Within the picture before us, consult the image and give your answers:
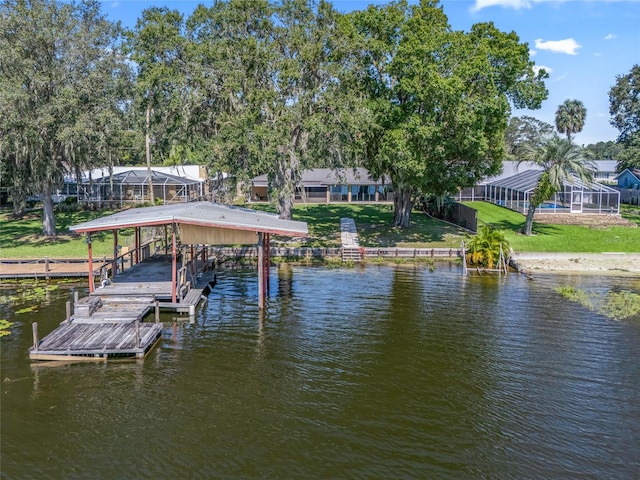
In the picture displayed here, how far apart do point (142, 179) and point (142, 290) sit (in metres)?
34.6

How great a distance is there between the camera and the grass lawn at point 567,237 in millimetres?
35938

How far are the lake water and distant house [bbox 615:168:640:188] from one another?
46724 mm

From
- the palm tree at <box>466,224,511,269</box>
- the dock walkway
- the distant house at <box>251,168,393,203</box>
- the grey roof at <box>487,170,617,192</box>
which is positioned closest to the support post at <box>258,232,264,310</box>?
the dock walkway

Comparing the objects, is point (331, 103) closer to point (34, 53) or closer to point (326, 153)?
point (326, 153)

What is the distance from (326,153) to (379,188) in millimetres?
25394

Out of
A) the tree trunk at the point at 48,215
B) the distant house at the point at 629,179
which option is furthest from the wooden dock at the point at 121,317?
the distant house at the point at 629,179

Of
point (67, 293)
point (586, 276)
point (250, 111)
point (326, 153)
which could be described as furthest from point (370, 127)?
point (67, 293)

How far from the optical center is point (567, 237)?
128 feet

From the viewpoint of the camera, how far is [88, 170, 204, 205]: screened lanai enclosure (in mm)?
53656

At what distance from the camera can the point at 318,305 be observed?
23.8m

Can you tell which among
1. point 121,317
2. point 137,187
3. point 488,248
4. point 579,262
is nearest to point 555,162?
point 579,262

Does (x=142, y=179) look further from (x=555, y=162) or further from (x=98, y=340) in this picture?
(x=98, y=340)

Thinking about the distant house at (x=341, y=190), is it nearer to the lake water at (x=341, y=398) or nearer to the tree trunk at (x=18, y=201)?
the tree trunk at (x=18, y=201)

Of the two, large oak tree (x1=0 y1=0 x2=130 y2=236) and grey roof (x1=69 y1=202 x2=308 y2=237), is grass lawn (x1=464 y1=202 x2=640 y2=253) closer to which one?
grey roof (x1=69 y1=202 x2=308 y2=237)
